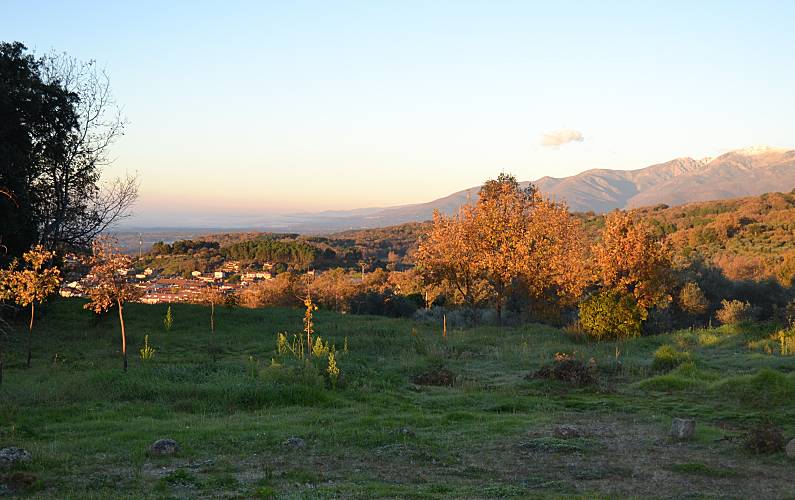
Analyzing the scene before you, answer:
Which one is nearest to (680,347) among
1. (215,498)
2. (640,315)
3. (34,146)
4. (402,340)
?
(640,315)

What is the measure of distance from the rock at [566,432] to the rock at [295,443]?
181 inches

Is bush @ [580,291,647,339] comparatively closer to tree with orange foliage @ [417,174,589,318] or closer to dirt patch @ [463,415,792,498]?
tree with orange foliage @ [417,174,589,318]

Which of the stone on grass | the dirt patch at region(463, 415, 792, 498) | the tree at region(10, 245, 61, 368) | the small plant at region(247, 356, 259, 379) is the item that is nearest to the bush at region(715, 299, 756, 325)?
the dirt patch at region(463, 415, 792, 498)

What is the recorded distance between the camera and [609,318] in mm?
26375

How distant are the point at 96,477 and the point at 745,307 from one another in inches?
1284

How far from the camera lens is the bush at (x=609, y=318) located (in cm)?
2641

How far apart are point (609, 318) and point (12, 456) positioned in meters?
22.2

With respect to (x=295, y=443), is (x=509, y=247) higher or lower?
higher

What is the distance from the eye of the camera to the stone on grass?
9383 mm

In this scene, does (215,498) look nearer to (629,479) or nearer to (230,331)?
(629,479)

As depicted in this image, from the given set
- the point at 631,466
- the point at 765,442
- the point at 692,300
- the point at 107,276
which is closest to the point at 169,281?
the point at 107,276

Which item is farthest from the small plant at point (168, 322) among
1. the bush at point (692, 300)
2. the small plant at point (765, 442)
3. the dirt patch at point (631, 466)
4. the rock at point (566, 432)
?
the bush at point (692, 300)

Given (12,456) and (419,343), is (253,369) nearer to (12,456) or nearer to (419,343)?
(419,343)

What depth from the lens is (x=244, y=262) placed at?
71812mm
